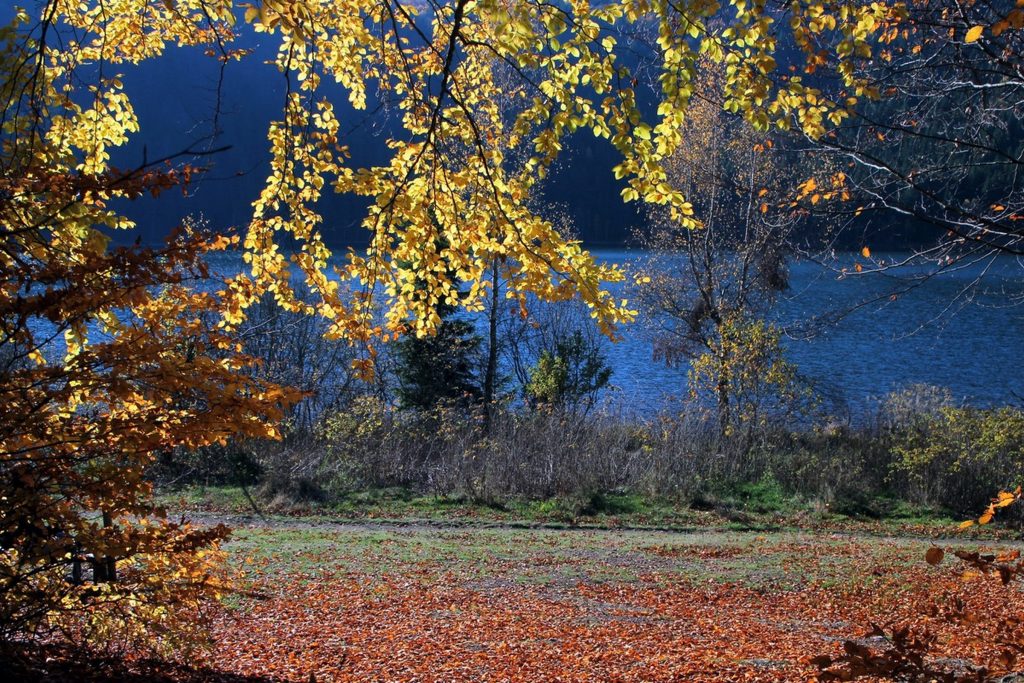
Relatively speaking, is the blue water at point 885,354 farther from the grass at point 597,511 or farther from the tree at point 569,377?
the grass at point 597,511

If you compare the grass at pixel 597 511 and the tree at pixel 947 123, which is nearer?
the tree at pixel 947 123

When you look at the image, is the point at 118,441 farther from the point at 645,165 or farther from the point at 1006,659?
the point at 1006,659

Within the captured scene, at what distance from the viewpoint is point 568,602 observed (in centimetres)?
840

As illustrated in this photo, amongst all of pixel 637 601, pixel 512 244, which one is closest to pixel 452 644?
pixel 637 601

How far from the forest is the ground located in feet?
0.21

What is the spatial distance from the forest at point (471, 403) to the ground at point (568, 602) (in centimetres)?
6

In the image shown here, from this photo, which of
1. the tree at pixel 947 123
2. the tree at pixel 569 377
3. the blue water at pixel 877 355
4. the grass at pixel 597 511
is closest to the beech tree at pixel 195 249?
the tree at pixel 947 123

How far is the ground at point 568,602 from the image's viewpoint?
5773mm

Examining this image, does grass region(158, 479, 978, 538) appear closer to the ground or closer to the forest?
the forest

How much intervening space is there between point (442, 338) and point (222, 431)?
16.4 metres

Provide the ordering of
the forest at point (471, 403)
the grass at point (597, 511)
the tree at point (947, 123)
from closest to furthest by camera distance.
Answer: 1. the forest at point (471, 403)
2. the tree at point (947, 123)
3. the grass at point (597, 511)

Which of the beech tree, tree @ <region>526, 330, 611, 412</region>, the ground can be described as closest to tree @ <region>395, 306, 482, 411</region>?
tree @ <region>526, 330, 611, 412</region>

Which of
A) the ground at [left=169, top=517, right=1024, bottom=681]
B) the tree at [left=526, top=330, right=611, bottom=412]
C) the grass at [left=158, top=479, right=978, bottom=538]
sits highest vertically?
the tree at [left=526, top=330, right=611, bottom=412]

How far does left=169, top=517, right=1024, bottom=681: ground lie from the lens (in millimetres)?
5773
